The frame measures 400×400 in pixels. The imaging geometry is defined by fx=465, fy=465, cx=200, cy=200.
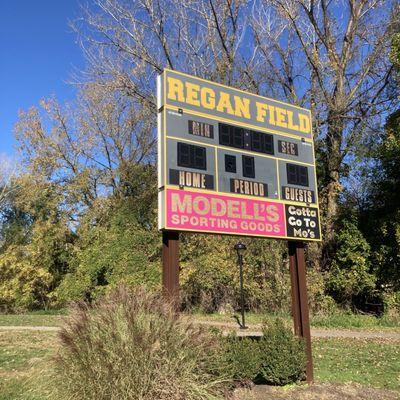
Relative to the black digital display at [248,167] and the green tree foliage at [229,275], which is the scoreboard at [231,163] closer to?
the black digital display at [248,167]

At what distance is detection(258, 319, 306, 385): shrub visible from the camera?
7.45 meters

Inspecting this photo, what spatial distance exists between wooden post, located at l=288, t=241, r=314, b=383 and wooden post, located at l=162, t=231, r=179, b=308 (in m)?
2.63

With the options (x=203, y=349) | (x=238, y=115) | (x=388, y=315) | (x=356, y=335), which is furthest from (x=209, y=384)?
(x=388, y=315)

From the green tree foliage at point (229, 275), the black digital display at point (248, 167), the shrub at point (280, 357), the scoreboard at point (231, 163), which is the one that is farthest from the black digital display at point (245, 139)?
the green tree foliage at point (229, 275)

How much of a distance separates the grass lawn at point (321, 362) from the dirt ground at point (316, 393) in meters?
0.50

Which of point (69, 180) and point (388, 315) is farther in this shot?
point (69, 180)

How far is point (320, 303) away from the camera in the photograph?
21.8m

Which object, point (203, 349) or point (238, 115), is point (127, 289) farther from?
point (238, 115)

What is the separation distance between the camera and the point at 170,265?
25.4 feet

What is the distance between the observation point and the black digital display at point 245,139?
9195mm

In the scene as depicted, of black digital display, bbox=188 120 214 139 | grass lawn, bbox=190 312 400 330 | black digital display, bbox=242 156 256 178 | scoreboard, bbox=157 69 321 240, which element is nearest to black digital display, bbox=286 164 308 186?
scoreboard, bbox=157 69 321 240

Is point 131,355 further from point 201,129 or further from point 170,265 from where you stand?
point 201,129

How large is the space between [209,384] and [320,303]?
55.5ft

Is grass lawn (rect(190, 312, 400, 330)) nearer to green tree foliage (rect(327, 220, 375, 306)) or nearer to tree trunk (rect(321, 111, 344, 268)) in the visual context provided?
green tree foliage (rect(327, 220, 375, 306))
